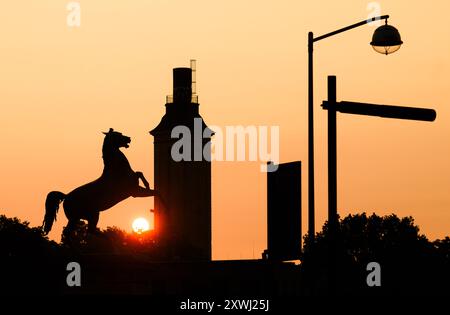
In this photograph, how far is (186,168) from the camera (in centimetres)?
16025

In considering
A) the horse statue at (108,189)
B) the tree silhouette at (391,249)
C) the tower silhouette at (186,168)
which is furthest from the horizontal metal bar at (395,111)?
the tower silhouette at (186,168)

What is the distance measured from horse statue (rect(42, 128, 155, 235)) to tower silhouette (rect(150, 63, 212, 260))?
115 meters

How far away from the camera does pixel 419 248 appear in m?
138

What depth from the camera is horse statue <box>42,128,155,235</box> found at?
127ft

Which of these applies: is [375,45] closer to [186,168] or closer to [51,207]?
[51,207]

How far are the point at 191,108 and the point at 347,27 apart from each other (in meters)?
123

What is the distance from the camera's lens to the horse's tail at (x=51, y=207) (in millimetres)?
39250

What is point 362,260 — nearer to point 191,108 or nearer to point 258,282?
point 191,108

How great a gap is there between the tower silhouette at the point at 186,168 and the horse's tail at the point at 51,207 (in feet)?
375

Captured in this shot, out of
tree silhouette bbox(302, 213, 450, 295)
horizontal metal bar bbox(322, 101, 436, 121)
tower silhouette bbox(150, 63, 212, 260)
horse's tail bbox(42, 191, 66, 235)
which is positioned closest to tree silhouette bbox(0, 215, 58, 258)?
tree silhouette bbox(302, 213, 450, 295)

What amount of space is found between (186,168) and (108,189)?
399ft

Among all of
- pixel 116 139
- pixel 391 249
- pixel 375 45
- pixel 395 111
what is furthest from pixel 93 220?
pixel 391 249

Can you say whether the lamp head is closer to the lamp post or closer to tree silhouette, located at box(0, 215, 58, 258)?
the lamp post
